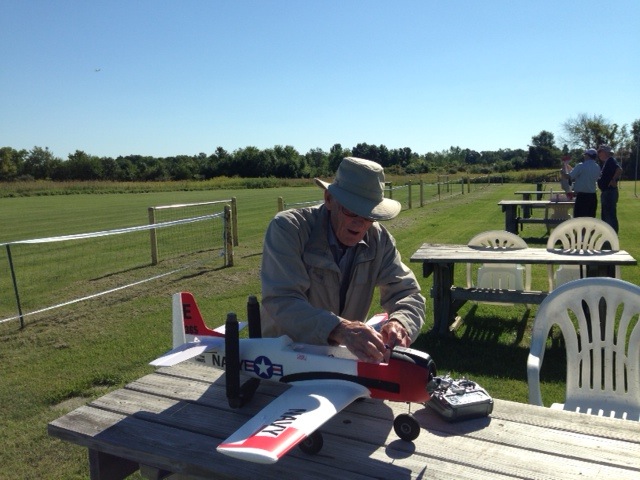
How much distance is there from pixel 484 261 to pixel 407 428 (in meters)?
4.32

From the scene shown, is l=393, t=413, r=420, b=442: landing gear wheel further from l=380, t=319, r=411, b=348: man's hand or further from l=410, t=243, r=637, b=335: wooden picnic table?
l=410, t=243, r=637, b=335: wooden picnic table

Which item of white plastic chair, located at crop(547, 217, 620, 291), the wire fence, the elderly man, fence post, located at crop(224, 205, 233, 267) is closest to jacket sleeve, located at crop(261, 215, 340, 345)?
the elderly man

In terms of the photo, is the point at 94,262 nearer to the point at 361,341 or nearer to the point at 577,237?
the point at 577,237

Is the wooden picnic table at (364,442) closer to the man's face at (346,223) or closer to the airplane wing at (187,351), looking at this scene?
the airplane wing at (187,351)

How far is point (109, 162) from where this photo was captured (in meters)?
88.2

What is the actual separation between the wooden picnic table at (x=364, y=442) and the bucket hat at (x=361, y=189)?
0.88 meters

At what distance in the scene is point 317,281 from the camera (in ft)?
8.52

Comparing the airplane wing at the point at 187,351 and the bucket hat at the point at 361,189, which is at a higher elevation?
the bucket hat at the point at 361,189

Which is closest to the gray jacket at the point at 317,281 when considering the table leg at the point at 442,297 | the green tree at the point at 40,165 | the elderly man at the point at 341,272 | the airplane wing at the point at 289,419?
the elderly man at the point at 341,272

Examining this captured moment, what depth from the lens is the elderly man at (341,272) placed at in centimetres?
230

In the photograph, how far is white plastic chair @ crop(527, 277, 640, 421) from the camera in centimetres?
321

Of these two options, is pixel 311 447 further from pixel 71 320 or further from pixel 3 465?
pixel 71 320

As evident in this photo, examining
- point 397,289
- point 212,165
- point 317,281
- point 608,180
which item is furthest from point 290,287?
point 212,165

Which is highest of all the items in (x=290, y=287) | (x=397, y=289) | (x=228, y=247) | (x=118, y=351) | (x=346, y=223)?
(x=346, y=223)
